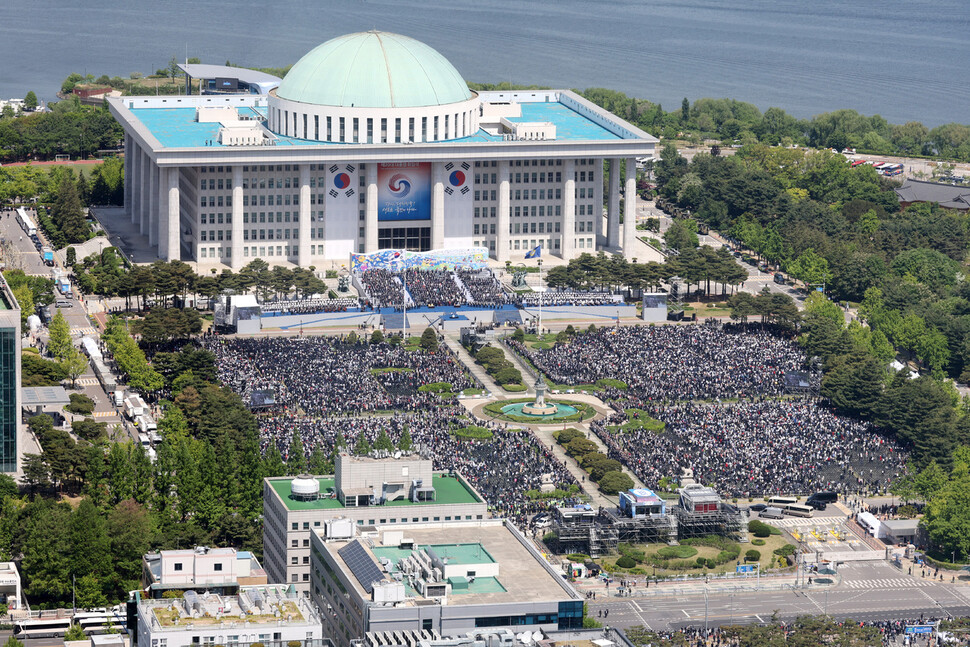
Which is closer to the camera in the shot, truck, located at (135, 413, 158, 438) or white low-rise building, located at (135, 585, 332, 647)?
white low-rise building, located at (135, 585, 332, 647)

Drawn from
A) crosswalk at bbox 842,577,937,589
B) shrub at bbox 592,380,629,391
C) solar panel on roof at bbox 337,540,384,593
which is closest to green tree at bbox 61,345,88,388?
shrub at bbox 592,380,629,391

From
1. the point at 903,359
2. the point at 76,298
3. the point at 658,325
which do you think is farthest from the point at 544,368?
the point at 76,298

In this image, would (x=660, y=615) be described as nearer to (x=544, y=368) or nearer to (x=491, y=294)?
(x=544, y=368)

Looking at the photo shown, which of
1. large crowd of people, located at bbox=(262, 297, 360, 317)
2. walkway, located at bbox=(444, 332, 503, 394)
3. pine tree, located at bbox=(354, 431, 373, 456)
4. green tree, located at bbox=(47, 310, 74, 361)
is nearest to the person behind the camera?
pine tree, located at bbox=(354, 431, 373, 456)

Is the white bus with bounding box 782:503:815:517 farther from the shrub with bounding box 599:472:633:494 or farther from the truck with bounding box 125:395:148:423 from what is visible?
the truck with bounding box 125:395:148:423

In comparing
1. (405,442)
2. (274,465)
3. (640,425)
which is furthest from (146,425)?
(640,425)

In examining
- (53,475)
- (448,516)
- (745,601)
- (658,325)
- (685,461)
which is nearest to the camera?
(448,516)
